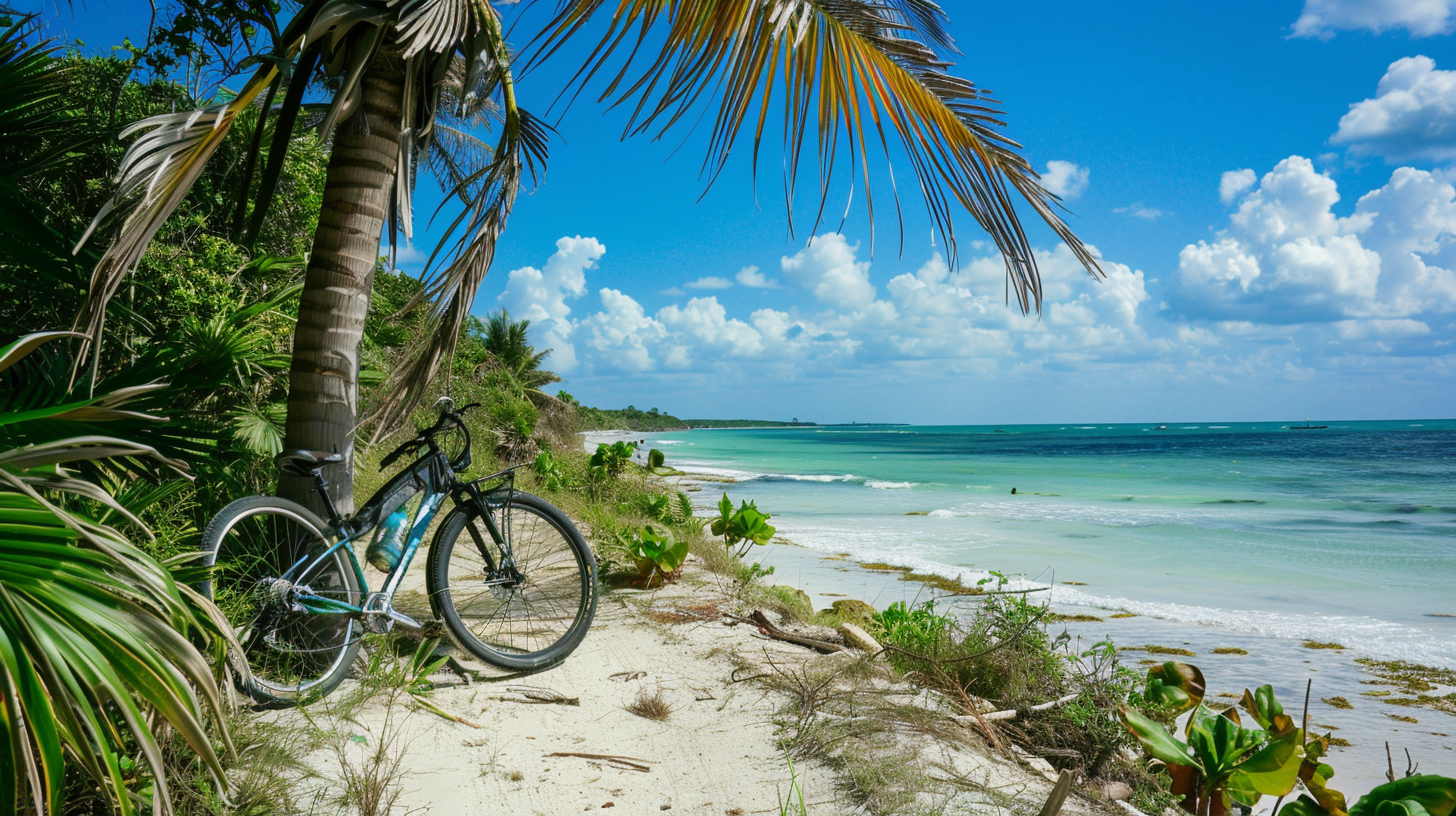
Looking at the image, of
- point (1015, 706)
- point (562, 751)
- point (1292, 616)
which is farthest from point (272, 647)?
point (1292, 616)

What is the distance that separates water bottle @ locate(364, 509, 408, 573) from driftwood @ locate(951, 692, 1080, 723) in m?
2.49

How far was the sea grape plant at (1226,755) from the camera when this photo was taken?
96.7 inches

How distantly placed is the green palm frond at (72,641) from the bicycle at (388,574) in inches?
49.8

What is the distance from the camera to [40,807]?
3.74 ft

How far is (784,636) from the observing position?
4.18 meters

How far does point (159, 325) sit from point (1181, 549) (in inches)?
476

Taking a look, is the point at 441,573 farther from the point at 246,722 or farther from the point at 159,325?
the point at 159,325

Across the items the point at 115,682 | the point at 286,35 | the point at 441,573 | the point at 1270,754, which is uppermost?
the point at 286,35

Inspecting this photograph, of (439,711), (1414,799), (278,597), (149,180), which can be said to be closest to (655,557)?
(439,711)

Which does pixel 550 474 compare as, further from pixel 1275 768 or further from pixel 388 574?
pixel 1275 768

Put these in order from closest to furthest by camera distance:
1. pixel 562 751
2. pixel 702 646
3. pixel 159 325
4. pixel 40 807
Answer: pixel 40 807 → pixel 562 751 → pixel 702 646 → pixel 159 325

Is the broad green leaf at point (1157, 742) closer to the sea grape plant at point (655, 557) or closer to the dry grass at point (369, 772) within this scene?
the dry grass at point (369, 772)

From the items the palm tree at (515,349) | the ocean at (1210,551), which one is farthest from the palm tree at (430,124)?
the palm tree at (515,349)

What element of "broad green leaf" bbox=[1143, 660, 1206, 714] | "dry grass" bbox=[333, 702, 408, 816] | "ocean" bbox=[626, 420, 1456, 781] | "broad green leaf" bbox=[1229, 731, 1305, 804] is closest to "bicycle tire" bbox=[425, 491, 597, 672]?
"dry grass" bbox=[333, 702, 408, 816]
